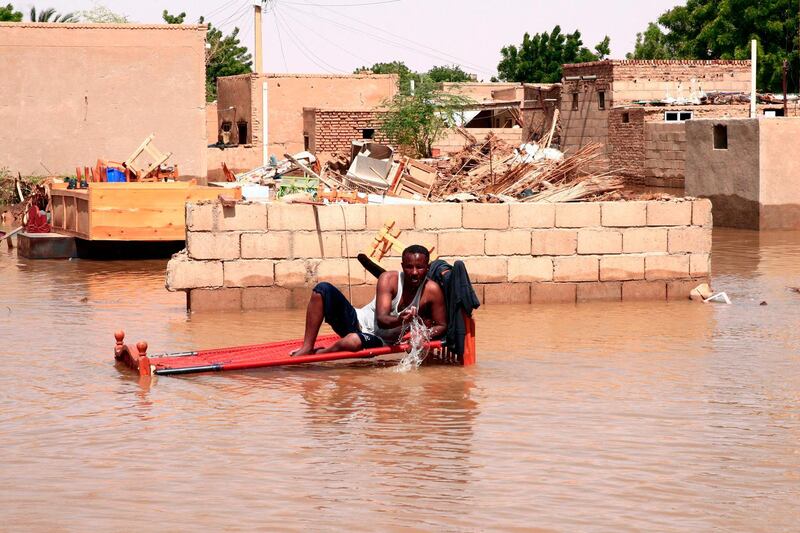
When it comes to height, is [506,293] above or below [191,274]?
below

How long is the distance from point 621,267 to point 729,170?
8.37m

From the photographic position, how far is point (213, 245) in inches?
462

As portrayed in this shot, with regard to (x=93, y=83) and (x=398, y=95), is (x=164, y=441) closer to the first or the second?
(x=93, y=83)

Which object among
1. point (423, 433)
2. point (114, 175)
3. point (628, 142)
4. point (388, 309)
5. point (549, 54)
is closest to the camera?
point (423, 433)

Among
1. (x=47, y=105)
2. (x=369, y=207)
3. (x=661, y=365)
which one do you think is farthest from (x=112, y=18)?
(x=661, y=365)

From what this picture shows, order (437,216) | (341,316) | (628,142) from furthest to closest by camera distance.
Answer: (628,142)
(437,216)
(341,316)

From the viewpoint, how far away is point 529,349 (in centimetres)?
1001

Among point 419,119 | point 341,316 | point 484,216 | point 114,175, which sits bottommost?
point 341,316

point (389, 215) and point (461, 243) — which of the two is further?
point (461, 243)

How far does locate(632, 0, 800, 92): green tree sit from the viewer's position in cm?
5009

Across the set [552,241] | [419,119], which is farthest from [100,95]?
[552,241]

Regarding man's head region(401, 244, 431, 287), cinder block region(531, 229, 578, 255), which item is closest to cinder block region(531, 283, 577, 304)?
cinder block region(531, 229, 578, 255)

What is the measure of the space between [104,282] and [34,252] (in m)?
2.86

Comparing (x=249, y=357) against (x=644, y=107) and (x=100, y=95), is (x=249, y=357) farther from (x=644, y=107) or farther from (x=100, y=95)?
(x=644, y=107)
